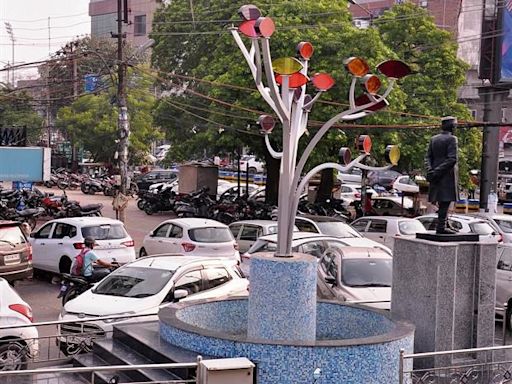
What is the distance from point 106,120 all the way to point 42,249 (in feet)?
100

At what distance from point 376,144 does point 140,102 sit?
2544 centimetres

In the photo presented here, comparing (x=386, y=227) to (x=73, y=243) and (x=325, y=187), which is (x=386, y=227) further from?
(x=325, y=187)

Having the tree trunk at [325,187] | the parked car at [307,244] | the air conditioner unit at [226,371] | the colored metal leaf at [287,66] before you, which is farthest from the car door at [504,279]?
the tree trunk at [325,187]

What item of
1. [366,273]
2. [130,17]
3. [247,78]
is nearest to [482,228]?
[366,273]

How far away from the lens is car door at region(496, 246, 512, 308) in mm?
13438

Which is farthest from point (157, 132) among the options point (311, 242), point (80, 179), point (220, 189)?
point (311, 242)

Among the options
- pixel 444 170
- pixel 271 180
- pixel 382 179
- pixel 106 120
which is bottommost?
pixel 382 179

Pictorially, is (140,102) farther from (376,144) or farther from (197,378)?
(197,378)

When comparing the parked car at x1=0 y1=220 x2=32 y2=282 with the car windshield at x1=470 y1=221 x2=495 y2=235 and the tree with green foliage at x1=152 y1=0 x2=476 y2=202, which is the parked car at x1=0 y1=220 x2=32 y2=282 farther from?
the car windshield at x1=470 y1=221 x2=495 y2=235

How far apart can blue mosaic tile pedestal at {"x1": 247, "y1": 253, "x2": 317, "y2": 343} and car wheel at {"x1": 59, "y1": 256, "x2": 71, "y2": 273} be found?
34.2ft

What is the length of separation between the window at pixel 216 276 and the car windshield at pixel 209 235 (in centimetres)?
566

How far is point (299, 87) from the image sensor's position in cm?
825

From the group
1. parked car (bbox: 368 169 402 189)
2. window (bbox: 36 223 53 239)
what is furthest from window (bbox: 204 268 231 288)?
parked car (bbox: 368 169 402 189)

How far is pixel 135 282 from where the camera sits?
1158cm
